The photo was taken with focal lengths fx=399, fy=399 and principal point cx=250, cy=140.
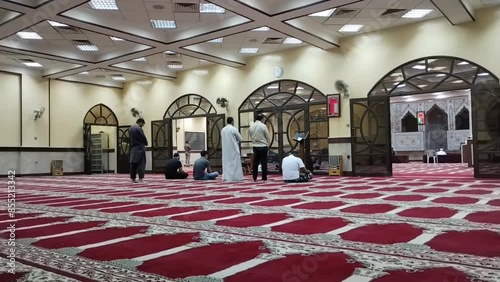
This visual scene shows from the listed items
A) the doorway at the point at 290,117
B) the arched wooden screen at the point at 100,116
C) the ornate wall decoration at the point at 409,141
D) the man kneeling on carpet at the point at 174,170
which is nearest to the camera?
the man kneeling on carpet at the point at 174,170

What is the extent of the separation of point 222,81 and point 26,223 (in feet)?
30.8

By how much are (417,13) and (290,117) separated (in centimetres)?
400

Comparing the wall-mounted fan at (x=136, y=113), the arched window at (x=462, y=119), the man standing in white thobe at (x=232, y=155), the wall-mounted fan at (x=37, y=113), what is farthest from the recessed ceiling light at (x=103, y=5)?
the arched window at (x=462, y=119)

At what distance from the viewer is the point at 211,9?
778 cm

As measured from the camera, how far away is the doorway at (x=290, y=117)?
10.3 metres

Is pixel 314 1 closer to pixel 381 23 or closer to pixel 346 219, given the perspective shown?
pixel 381 23

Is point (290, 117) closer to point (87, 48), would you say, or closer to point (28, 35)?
point (87, 48)

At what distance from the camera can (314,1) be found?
7.01 meters

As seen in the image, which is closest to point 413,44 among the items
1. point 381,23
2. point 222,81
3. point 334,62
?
point 381,23

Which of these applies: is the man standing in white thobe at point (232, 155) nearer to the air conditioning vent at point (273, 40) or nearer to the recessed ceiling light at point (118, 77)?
the air conditioning vent at point (273, 40)

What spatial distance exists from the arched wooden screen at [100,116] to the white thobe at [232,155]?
7.79 m

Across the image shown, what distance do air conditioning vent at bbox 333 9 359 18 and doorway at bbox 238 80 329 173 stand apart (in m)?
2.36

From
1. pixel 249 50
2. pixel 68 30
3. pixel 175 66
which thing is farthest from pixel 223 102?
pixel 68 30

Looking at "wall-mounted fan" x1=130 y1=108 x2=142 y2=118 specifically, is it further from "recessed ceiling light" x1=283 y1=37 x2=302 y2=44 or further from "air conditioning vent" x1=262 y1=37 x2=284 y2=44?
"recessed ceiling light" x1=283 y1=37 x2=302 y2=44
